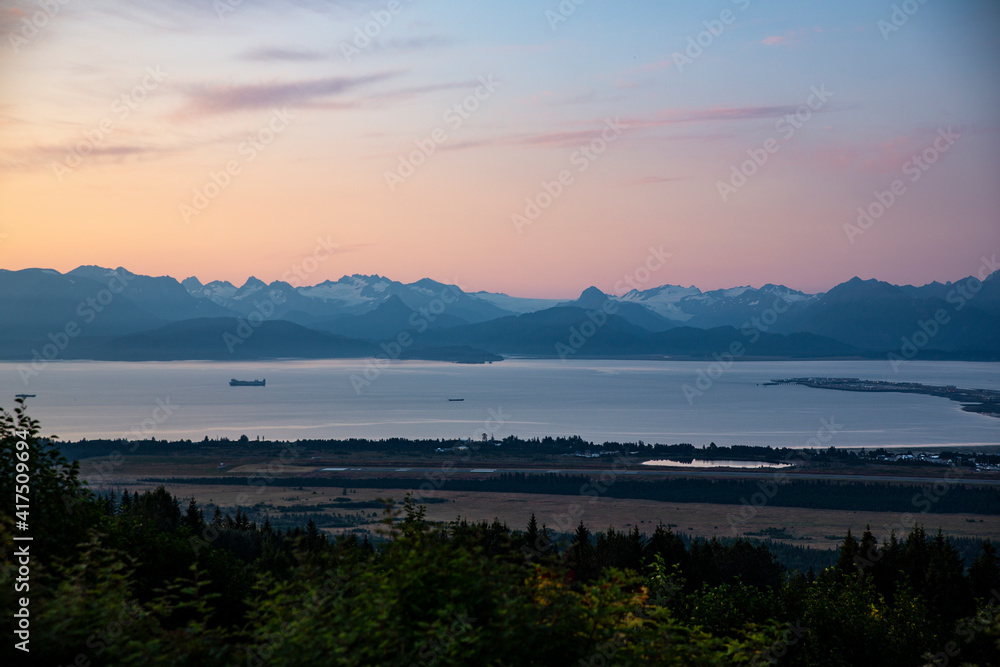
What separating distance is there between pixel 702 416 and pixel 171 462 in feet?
272

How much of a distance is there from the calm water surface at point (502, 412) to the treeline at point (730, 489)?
29.8 metres

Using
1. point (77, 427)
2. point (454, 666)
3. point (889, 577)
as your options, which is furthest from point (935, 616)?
point (77, 427)

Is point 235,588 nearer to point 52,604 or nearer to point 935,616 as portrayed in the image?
point 52,604

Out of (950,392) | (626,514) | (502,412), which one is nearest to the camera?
(626,514)

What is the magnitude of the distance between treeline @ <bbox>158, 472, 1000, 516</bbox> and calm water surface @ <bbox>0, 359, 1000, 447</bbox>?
29.8 meters

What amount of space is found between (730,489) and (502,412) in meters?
69.2

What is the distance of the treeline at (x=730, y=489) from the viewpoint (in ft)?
198

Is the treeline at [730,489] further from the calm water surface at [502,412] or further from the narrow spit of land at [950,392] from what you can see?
the narrow spit of land at [950,392]

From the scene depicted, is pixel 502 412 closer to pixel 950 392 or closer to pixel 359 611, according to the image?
pixel 950 392

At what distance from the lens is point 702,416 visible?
129 m

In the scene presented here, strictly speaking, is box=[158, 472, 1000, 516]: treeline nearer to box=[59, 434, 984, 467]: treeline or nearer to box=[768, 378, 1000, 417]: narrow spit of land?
box=[59, 434, 984, 467]: treeline

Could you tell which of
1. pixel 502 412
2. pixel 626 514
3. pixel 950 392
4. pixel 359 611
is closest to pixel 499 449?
pixel 626 514

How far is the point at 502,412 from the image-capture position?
132 m

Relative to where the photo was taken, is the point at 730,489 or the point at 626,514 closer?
the point at 626,514
